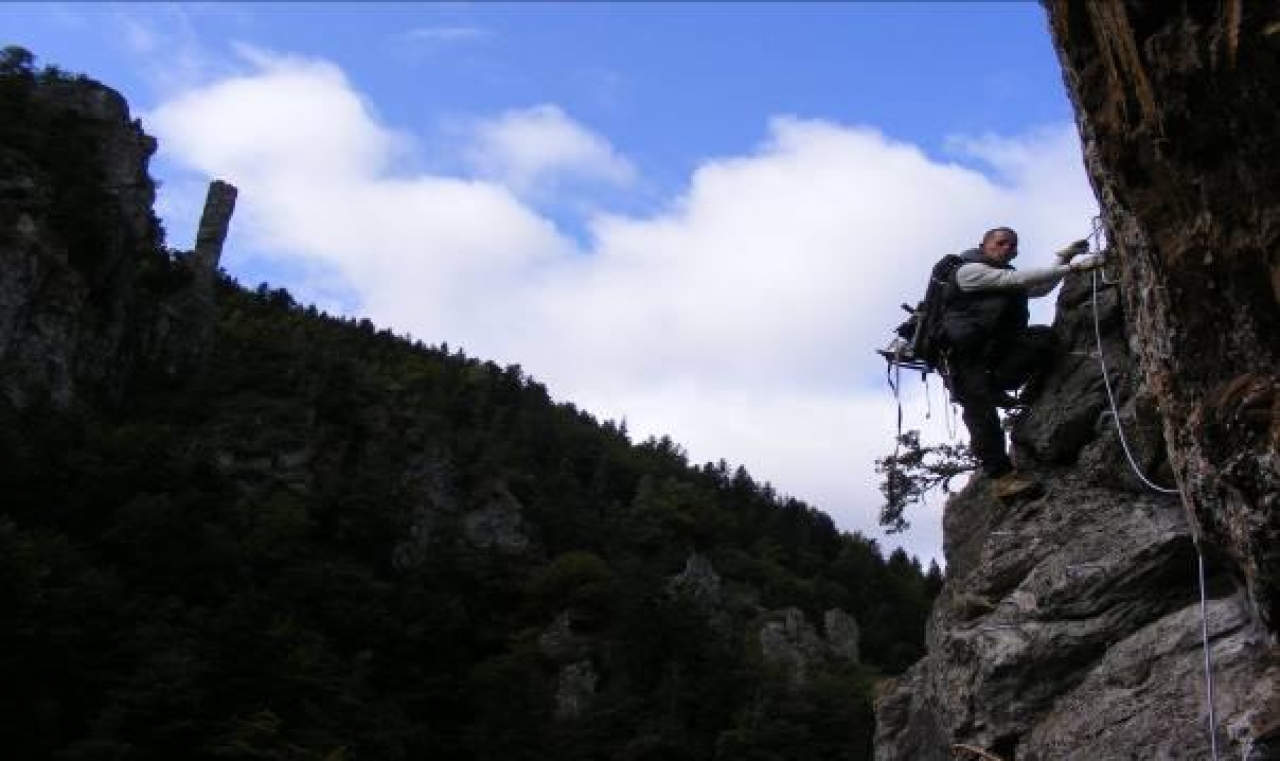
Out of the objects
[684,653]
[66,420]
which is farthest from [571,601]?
[66,420]

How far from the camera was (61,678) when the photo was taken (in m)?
31.9

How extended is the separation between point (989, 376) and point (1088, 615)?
226 centimetres

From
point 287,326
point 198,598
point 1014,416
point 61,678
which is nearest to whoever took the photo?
point 1014,416

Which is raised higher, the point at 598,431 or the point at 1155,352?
the point at 598,431

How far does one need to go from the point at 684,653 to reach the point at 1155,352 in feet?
149

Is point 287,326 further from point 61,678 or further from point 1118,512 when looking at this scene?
point 1118,512

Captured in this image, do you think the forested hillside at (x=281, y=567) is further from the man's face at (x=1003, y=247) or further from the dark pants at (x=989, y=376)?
the man's face at (x=1003, y=247)

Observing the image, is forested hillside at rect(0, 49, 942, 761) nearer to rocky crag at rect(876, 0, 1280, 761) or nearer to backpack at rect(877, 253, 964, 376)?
backpack at rect(877, 253, 964, 376)

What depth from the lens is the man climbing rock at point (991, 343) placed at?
855cm

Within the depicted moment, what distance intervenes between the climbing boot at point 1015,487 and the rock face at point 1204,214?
2322mm

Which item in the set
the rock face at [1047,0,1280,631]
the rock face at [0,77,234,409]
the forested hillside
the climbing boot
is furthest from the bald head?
the rock face at [0,77,234,409]

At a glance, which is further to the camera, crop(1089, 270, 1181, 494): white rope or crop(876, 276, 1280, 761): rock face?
A: crop(1089, 270, 1181, 494): white rope

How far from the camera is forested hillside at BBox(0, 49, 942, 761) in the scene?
32.6 metres

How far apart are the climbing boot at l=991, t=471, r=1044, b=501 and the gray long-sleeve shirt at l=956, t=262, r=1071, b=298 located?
1259mm
